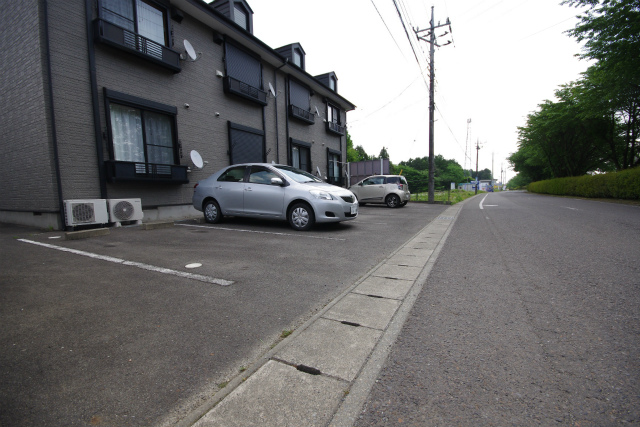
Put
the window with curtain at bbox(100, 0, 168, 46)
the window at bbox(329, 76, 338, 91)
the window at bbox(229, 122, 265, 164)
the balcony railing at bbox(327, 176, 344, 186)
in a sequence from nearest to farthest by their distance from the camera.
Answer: the window with curtain at bbox(100, 0, 168, 46)
the window at bbox(229, 122, 265, 164)
the balcony railing at bbox(327, 176, 344, 186)
the window at bbox(329, 76, 338, 91)

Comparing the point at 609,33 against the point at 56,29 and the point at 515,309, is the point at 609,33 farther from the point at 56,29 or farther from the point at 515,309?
the point at 56,29

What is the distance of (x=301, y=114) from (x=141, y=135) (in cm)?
881

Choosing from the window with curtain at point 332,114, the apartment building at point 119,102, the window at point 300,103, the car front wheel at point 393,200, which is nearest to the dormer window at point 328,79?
the window with curtain at point 332,114

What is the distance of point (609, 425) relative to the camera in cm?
133

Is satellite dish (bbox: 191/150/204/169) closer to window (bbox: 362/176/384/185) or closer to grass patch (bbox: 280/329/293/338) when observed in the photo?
window (bbox: 362/176/384/185)

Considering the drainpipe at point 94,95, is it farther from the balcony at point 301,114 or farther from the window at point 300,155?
the window at point 300,155

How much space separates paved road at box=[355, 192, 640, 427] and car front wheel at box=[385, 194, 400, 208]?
10.2 m

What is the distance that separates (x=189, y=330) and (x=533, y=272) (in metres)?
3.94

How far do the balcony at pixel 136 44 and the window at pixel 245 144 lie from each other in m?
2.91

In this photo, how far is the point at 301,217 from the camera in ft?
22.0

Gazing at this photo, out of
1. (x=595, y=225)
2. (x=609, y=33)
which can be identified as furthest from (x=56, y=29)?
(x=609, y=33)

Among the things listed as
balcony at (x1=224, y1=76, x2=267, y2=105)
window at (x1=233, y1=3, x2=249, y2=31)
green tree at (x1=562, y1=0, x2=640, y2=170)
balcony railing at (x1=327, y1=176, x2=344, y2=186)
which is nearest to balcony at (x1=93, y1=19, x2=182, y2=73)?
balcony at (x1=224, y1=76, x2=267, y2=105)

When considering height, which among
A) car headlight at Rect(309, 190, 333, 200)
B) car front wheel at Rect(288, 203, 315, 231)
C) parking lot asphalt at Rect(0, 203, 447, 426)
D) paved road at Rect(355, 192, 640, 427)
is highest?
car headlight at Rect(309, 190, 333, 200)

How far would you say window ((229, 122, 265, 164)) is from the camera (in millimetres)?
11398
